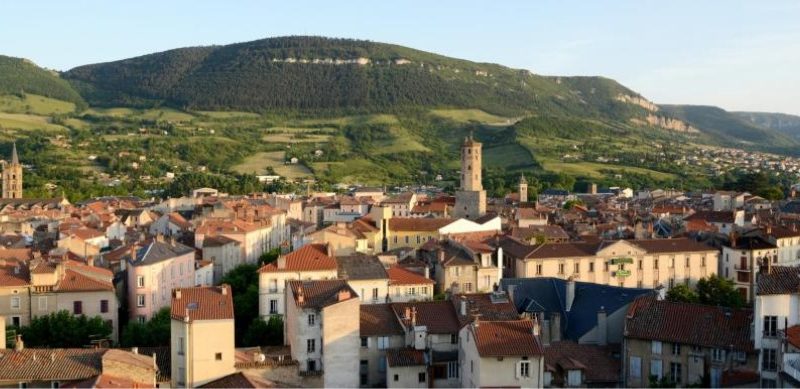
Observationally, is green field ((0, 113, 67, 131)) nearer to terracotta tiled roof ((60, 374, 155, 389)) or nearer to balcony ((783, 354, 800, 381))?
terracotta tiled roof ((60, 374, 155, 389))

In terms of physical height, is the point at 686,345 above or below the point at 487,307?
below

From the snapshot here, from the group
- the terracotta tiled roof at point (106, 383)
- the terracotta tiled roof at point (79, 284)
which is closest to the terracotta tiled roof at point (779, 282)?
the terracotta tiled roof at point (106, 383)

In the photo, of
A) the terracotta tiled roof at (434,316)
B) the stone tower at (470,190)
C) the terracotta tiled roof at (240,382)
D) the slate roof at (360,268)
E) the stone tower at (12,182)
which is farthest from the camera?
the stone tower at (12,182)

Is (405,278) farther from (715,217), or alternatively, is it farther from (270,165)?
(270,165)

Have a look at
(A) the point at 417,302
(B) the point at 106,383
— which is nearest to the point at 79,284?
(A) the point at 417,302

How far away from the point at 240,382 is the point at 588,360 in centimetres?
1283

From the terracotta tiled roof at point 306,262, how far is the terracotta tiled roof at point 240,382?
1393 cm

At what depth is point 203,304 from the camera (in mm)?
30906

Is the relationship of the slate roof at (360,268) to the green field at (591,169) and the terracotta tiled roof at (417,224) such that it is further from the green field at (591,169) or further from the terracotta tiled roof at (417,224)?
the green field at (591,169)

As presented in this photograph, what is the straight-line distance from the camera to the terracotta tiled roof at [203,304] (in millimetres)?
30141

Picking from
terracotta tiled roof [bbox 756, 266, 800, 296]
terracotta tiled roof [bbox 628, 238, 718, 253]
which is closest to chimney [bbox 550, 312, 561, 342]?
terracotta tiled roof [bbox 756, 266, 800, 296]

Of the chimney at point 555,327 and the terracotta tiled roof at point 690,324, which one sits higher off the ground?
the terracotta tiled roof at point 690,324

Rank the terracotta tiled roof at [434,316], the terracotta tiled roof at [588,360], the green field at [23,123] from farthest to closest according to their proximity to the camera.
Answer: the green field at [23,123]
the terracotta tiled roof at [434,316]
the terracotta tiled roof at [588,360]

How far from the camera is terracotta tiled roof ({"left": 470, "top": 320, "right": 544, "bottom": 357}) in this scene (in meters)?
28.0
